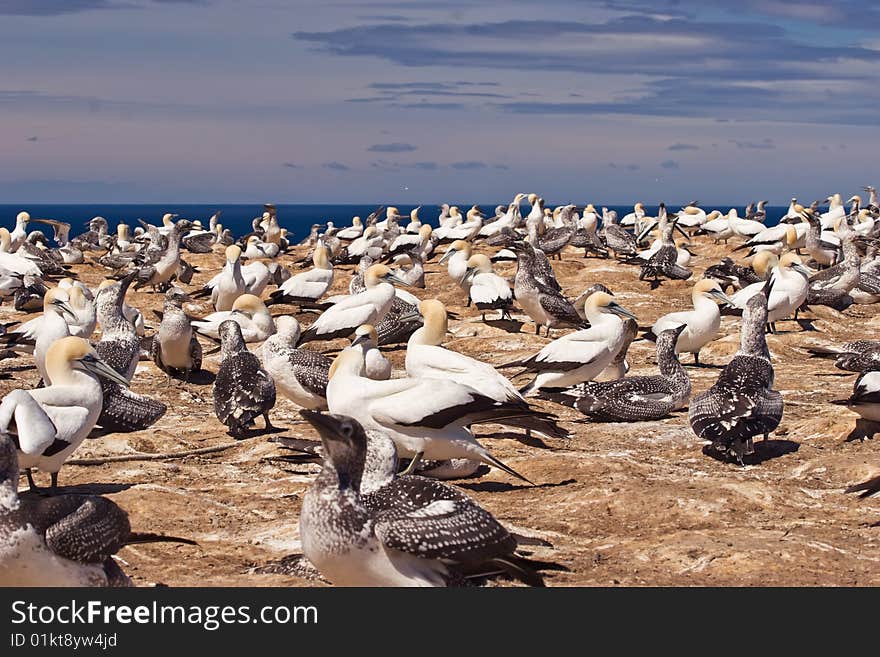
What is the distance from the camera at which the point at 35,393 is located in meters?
9.77

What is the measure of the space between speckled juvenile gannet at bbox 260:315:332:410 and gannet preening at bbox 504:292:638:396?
2.47 m

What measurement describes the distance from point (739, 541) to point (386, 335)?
10.2 m

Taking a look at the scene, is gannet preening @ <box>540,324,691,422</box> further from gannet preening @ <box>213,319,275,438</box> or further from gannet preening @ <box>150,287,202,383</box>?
gannet preening @ <box>150,287,202,383</box>

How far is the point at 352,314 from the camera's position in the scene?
56.7 feet

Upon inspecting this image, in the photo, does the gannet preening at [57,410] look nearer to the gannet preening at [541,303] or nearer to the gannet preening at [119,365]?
the gannet preening at [119,365]

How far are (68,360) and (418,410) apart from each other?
305cm

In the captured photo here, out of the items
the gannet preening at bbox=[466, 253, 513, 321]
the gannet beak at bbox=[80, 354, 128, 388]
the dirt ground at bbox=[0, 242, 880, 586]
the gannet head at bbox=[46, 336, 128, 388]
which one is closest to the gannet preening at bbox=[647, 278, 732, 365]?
the dirt ground at bbox=[0, 242, 880, 586]

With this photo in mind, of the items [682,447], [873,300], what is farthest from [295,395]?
[873,300]

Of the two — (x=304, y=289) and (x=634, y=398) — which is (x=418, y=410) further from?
(x=304, y=289)

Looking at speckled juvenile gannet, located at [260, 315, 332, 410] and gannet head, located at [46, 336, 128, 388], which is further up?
gannet head, located at [46, 336, 128, 388]

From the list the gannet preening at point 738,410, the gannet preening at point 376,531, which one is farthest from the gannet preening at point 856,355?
the gannet preening at point 376,531

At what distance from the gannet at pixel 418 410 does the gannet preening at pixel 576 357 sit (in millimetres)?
3976

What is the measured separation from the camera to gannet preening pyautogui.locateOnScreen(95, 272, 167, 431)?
11477 millimetres
